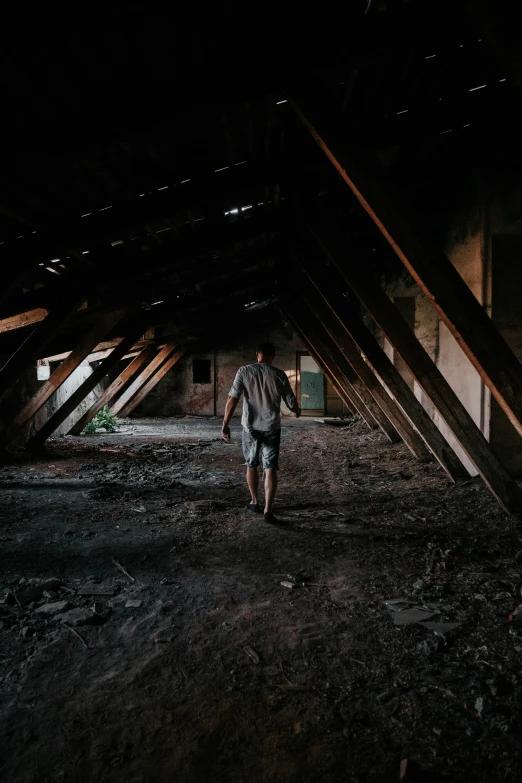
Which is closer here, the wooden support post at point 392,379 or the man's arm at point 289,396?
the man's arm at point 289,396

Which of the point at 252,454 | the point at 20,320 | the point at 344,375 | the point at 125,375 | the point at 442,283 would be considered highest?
the point at 20,320

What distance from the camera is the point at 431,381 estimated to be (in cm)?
484

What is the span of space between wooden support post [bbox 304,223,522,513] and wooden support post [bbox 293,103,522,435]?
117 cm

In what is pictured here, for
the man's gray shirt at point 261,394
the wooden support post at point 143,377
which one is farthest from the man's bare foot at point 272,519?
the wooden support post at point 143,377

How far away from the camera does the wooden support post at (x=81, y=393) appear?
8.96 meters

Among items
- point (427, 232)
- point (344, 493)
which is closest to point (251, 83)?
point (427, 232)

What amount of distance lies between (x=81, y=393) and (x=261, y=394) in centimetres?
571

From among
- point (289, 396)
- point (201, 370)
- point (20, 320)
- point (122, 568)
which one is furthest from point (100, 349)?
point (122, 568)

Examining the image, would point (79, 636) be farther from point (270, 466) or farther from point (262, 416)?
point (262, 416)

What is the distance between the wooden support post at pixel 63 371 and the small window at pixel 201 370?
11339 millimetres

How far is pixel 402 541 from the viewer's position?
4047 mm

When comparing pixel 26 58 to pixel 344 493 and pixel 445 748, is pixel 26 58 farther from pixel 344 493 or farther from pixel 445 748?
pixel 344 493

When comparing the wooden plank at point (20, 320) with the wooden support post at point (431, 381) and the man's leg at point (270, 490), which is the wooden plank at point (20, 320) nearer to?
the wooden support post at point (431, 381)

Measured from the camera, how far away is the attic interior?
1.90 metres
